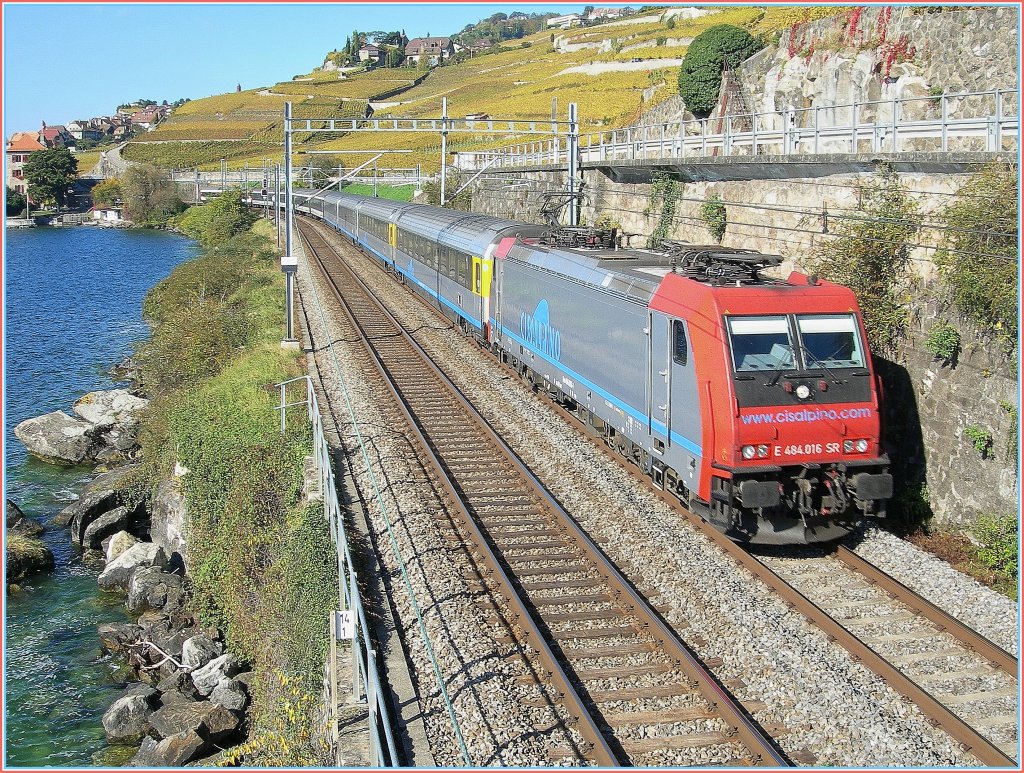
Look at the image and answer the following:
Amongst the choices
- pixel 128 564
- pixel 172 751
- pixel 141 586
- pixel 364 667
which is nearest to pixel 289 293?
pixel 128 564

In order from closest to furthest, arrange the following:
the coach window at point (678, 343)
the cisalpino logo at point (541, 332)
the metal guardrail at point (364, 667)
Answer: the metal guardrail at point (364, 667) < the coach window at point (678, 343) < the cisalpino logo at point (541, 332)

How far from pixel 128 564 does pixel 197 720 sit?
6.95 meters

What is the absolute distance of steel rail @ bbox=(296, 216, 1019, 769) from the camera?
824 cm

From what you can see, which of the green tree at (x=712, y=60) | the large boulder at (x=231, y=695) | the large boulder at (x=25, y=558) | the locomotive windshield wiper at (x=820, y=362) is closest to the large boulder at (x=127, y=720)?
the large boulder at (x=231, y=695)

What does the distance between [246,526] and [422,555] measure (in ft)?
16.8

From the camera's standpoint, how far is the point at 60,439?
28.0m

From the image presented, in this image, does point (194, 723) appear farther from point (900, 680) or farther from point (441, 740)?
point (900, 680)

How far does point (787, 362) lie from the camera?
39.2ft

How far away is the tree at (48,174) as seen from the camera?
117 metres

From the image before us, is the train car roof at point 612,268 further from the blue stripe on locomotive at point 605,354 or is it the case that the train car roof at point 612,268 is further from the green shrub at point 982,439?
the green shrub at point 982,439

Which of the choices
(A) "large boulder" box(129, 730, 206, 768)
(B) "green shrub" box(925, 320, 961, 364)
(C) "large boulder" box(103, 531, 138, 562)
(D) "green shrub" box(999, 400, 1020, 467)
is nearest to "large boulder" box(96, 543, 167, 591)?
(C) "large boulder" box(103, 531, 138, 562)

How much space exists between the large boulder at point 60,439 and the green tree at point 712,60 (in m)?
30.0

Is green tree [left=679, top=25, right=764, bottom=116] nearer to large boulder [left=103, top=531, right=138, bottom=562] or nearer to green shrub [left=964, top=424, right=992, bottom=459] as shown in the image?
Result: large boulder [left=103, top=531, right=138, bottom=562]

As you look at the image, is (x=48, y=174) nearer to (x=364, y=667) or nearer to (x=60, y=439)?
(x=60, y=439)
